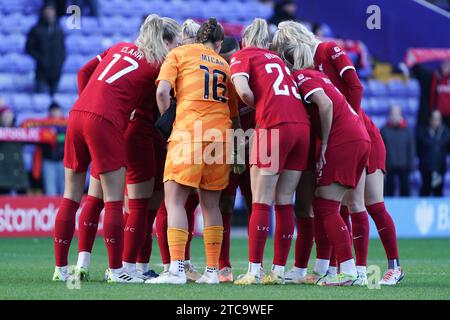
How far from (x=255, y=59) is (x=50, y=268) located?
2.87 m

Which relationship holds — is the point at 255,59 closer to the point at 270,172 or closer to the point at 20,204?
the point at 270,172

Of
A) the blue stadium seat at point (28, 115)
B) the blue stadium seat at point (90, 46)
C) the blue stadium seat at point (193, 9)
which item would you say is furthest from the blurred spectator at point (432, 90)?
the blue stadium seat at point (28, 115)

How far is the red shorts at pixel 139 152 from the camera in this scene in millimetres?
8305

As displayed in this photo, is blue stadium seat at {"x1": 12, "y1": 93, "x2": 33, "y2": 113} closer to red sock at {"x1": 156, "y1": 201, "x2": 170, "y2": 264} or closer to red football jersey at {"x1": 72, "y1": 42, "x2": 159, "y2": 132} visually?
red sock at {"x1": 156, "y1": 201, "x2": 170, "y2": 264}

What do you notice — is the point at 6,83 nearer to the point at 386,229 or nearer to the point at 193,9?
the point at 193,9

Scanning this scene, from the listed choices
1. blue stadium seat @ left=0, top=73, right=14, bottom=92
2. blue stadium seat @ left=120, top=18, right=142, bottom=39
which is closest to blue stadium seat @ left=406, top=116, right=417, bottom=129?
blue stadium seat @ left=120, top=18, right=142, bottom=39

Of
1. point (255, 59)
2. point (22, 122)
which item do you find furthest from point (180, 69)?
point (22, 122)

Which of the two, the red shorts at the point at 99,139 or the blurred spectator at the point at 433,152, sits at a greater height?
the red shorts at the point at 99,139

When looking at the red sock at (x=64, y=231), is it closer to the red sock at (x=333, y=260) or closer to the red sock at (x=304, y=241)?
the red sock at (x=304, y=241)

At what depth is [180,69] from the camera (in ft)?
26.0

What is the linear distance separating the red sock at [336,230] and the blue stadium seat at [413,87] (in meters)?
12.9

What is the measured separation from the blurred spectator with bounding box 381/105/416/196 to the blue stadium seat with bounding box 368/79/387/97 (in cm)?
290

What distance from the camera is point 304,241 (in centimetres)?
837

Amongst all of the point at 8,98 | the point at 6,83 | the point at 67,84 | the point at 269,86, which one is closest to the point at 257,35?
the point at 269,86
